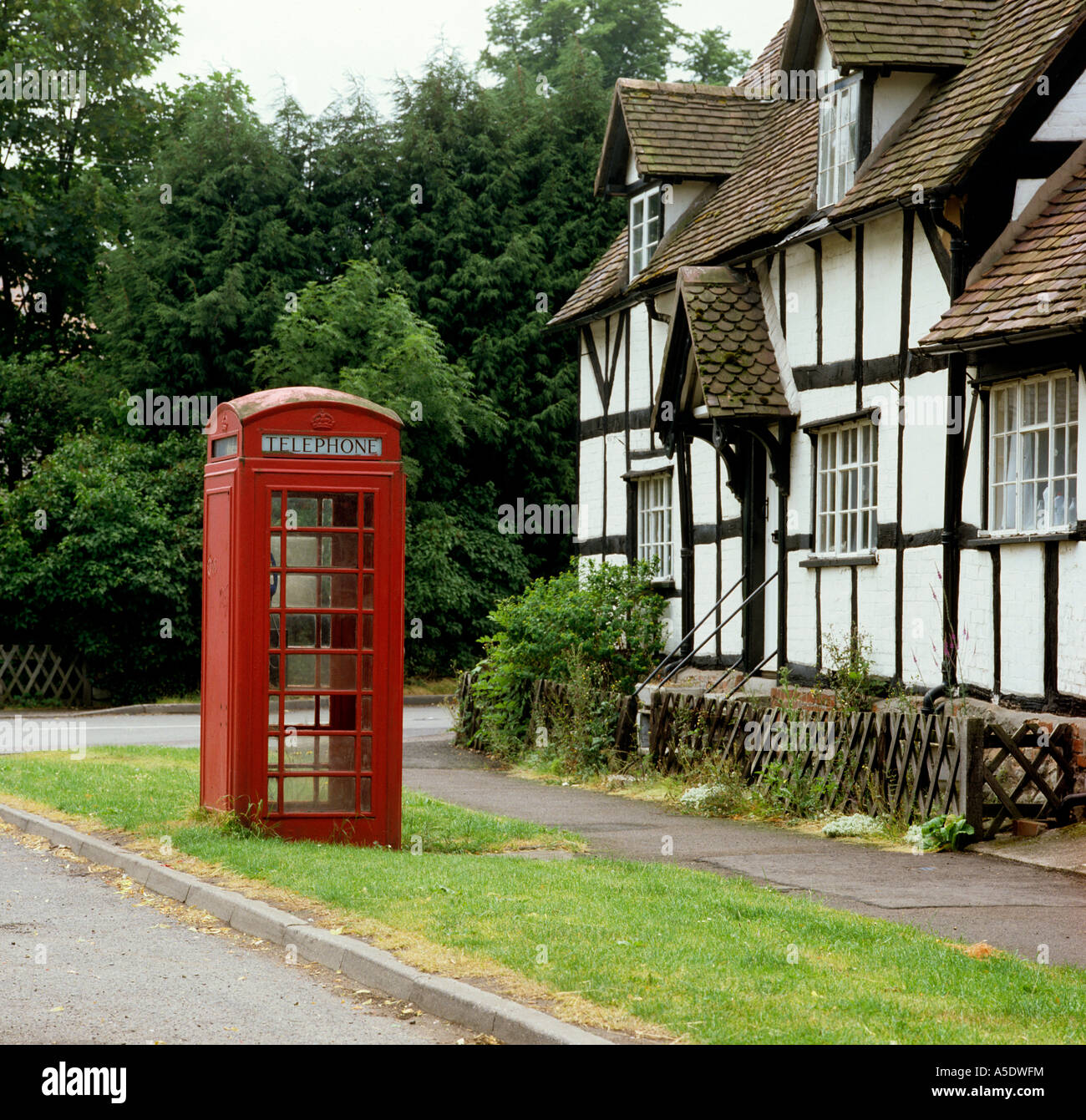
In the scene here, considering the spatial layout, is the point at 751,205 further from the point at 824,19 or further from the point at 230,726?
the point at 230,726

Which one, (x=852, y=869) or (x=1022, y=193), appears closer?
(x=852, y=869)

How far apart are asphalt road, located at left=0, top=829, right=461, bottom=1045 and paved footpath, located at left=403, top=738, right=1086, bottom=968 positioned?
11.3 feet

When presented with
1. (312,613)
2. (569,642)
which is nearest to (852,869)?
(312,613)

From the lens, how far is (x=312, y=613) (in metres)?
10.5

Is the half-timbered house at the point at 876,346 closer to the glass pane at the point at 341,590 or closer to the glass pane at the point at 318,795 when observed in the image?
the glass pane at the point at 341,590

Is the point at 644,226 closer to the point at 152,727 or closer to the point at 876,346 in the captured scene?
the point at 876,346

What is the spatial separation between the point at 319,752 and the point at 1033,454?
6.60m

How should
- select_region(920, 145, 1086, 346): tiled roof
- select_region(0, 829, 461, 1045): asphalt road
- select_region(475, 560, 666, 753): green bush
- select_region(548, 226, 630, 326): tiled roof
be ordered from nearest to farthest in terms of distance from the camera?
select_region(0, 829, 461, 1045): asphalt road < select_region(920, 145, 1086, 346): tiled roof < select_region(475, 560, 666, 753): green bush < select_region(548, 226, 630, 326): tiled roof

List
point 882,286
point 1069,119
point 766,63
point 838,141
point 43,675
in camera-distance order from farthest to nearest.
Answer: point 43,675 → point 766,63 → point 838,141 → point 882,286 → point 1069,119

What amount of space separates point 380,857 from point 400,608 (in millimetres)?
1759

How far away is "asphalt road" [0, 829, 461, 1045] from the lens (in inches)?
242

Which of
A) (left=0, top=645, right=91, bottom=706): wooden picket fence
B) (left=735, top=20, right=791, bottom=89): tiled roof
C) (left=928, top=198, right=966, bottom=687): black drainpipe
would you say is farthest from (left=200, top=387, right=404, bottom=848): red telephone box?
(left=0, top=645, right=91, bottom=706): wooden picket fence

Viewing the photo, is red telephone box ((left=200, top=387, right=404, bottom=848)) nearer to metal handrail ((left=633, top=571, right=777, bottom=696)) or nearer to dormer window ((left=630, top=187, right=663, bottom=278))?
metal handrail ((left=633, top=571, right=777, bottom=696))
